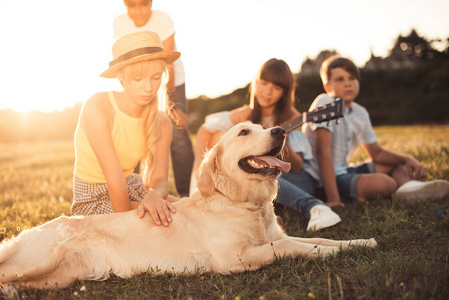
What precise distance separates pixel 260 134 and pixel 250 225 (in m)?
0.85

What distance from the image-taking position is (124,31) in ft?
16.4

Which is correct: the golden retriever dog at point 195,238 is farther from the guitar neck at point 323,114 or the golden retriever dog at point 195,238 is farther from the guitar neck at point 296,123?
the guitar neck at point 296,123

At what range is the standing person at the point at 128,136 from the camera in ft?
10.9

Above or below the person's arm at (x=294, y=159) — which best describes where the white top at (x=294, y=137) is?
above

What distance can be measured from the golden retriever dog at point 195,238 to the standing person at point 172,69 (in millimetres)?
1764

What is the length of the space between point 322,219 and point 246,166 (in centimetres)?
112

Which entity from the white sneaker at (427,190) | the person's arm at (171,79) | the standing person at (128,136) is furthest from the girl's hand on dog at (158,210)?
the white sneaker at (427,190)

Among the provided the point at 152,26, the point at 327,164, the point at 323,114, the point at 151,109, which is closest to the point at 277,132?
the point at 323,114

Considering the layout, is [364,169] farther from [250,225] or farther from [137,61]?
[137,61]

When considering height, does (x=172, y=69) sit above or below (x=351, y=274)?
above

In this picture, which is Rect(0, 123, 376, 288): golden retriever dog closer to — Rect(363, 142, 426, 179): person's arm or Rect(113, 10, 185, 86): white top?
Rect(363, 142, 426, 179): person's arm

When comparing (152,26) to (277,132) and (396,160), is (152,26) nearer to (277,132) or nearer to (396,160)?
(277,132)

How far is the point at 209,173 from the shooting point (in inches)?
122

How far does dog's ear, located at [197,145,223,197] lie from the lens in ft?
10.0
